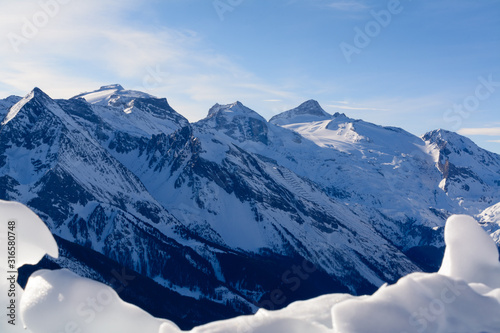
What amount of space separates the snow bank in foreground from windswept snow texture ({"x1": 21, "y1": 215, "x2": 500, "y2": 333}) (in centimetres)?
2

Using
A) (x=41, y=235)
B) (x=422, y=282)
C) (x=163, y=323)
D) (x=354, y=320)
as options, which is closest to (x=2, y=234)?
(x=41, y=235)

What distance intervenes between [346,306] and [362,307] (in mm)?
406

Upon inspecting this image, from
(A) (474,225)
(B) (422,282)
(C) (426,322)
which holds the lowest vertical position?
(C) (426,322)

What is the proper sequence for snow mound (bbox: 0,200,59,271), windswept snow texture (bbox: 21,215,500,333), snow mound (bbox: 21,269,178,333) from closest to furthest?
1. windswept snow texture (bbox: 21,215,500,333)
2. snow mound (bbox: 21,269,178,333)
3. snow mound (bbox: 0,200,59,271)

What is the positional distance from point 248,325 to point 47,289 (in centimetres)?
610

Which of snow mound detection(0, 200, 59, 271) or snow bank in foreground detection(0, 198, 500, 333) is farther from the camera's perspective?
snow mound detection(0, 200, 59, 271)

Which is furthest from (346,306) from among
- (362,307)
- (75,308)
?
(75,308)

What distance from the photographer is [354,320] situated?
12289 millimetres

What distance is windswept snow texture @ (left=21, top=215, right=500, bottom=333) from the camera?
12938 mm

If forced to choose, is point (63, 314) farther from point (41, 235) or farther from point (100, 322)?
point (41, 235)

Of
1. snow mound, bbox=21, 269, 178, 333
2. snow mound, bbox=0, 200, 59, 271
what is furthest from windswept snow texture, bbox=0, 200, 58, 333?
snow mound, bbox=21, 269, 178, 333

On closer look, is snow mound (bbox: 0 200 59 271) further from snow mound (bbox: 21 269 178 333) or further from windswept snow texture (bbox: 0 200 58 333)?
snow mound (bbox: 21 269 178 333)

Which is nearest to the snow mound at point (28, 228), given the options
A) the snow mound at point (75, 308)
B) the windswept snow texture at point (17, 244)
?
the windswept snow texture at point (17, 244)

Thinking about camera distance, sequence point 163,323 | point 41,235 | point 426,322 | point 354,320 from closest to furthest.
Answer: point 354,320 < point 426,322 < point 163,323 < point 41,235
